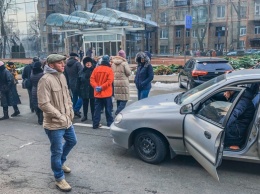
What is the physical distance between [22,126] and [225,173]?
4877mm

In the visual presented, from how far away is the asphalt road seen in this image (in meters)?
3.65

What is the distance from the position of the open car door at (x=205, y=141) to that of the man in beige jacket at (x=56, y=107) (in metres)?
1.61

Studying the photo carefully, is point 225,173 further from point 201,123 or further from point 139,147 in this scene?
point 139,147

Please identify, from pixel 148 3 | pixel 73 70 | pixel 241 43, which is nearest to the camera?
pixel 73 70

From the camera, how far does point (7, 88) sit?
7.30 m

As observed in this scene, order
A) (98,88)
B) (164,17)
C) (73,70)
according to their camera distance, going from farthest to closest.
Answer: (164,17)
(73,70)
(98,88)

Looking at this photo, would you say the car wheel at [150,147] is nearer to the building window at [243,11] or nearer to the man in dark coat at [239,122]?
the man in dark coat at [239,122]

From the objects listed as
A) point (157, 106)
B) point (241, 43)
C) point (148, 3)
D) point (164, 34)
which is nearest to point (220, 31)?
point (241, 43)

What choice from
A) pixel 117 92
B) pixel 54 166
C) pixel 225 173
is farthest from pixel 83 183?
pixel 117 92

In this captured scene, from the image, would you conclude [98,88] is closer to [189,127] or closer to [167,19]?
[189,127]

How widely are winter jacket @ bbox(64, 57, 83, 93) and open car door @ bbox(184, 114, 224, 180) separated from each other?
13.3 feet

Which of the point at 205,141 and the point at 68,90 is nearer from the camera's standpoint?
the point at 205,141

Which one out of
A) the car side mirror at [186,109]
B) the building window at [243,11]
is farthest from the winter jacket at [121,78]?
the building window at [243,11]

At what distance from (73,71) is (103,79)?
151cm
